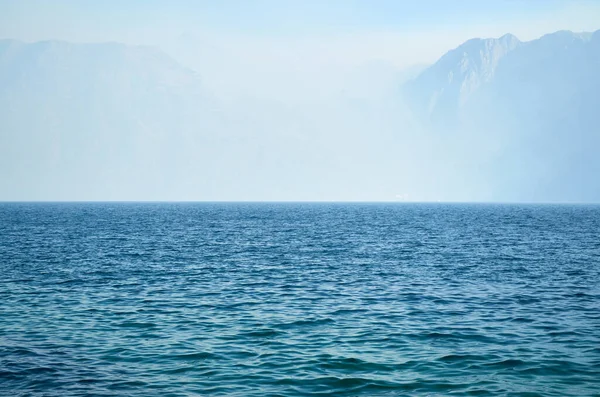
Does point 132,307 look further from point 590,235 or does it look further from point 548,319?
point 590,235

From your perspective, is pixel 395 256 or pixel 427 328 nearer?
pixel 427 328

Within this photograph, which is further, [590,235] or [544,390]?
[590,235]

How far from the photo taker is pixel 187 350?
24.1m

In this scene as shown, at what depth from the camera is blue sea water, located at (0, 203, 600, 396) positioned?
20297 millimetres

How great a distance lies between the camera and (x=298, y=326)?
28172 millimetres

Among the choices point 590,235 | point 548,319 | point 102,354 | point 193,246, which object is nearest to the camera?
point 102,354

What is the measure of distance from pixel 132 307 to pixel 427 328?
16.0 m

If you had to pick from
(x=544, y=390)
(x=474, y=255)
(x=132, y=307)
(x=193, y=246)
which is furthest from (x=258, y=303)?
(x=193, y=246)

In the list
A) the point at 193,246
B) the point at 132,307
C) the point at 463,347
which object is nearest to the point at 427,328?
the point at 463,347

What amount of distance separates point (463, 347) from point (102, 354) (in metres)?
14.6

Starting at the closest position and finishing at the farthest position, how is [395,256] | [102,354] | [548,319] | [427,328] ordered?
Answer: [102,354] < [427,328] < [548,319] < [395,256]

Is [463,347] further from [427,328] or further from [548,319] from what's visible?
[548,319]

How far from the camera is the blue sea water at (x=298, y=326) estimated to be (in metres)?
20.3

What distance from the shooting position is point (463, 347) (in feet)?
80.7
